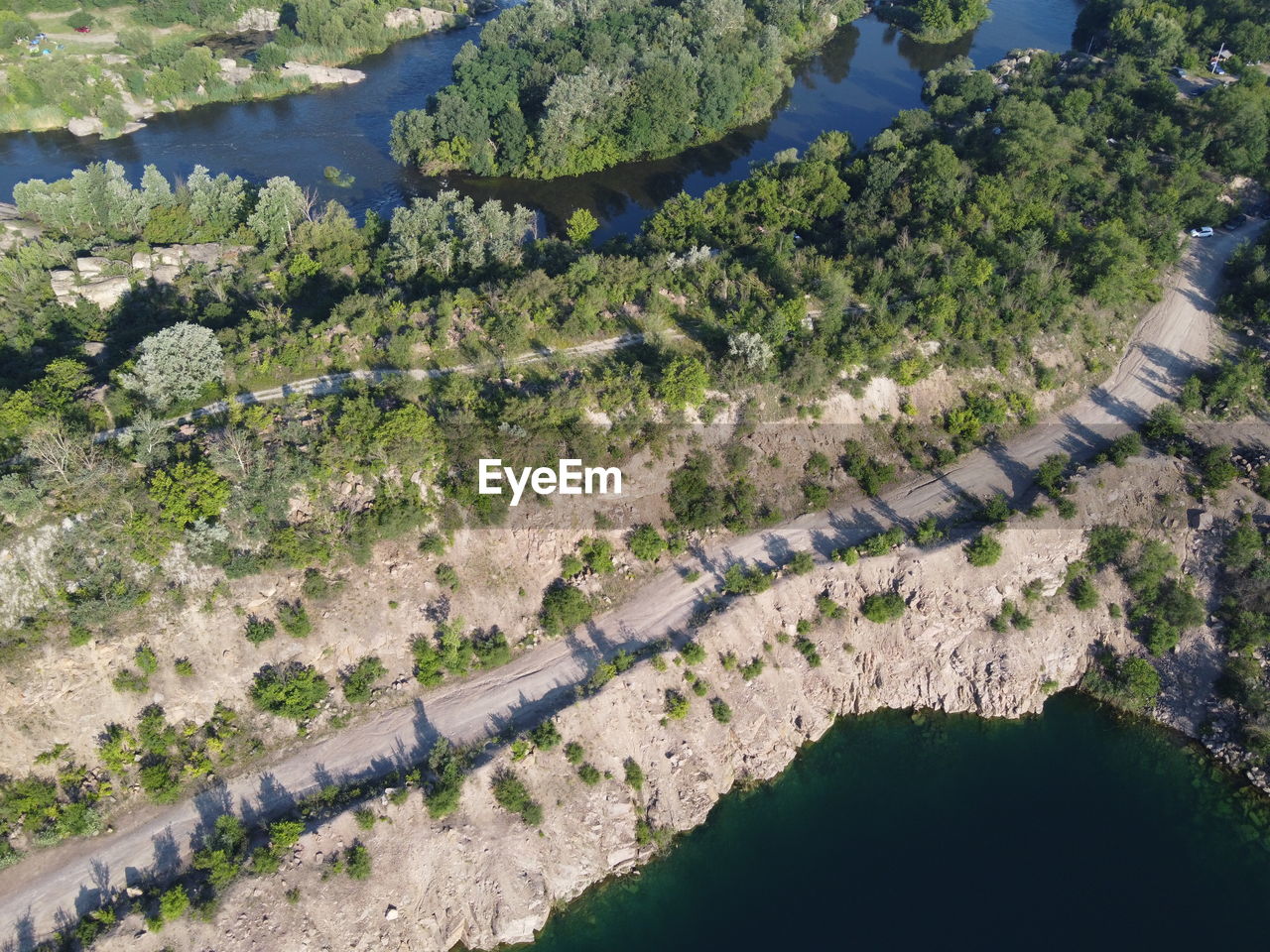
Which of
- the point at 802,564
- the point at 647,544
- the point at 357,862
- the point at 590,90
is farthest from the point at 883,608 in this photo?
the point at 590,90

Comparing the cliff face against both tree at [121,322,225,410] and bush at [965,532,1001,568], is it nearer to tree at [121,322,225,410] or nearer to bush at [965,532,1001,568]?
bush at [965,532,1001,568]

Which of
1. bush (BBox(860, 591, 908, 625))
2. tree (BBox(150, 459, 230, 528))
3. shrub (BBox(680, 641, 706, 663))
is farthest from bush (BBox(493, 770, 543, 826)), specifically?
bush (BBox(860, 591, 908, 625))

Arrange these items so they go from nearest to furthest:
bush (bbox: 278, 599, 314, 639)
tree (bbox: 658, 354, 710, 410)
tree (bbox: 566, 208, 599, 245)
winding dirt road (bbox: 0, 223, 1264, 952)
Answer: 1. winding dirt road (bbox: 0, 223, 1264, 952)
2. bush (bbox: 278, 599, 314, 639)
3. tree (bbox: 658, 354, 710, 410)
4. tree (bbox: 566, 208, 599, 245)

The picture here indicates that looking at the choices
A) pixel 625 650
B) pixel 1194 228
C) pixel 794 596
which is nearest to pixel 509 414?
pixel 625 650

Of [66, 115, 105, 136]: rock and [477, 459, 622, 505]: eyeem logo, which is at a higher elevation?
[66, 115, 105, 136]: rock

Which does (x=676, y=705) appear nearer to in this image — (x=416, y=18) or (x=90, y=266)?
(x=90, y=266)

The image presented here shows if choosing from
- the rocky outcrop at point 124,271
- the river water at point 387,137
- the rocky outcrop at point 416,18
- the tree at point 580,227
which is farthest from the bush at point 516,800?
the rocky outcrop at point 416,18
